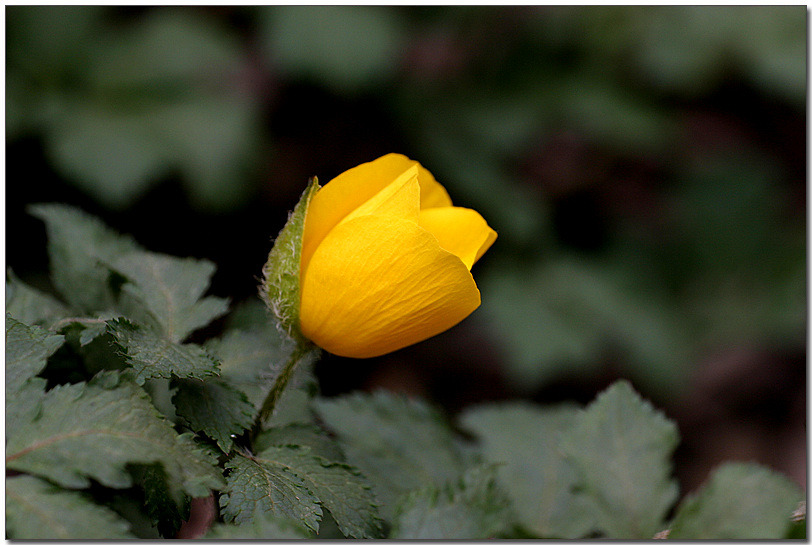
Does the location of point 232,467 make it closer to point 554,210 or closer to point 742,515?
point 742,515

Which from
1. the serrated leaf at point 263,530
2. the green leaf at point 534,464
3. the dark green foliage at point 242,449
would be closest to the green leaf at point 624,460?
the dark green foliage at point 242,449

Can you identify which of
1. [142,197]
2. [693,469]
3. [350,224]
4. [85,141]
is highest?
[350,224]

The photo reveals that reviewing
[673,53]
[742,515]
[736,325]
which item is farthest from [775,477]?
[736,325]

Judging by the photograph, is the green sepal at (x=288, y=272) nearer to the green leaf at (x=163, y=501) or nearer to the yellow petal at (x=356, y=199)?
the yellow petal at (x=356, y=199)

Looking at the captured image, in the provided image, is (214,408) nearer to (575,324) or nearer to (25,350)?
(25,350)

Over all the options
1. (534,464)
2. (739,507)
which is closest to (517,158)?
(534,464)

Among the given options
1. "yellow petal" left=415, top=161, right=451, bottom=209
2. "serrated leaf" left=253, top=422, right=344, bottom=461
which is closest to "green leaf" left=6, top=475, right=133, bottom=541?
"serrated leaf" left=253, top=422, right=344, bottom=461

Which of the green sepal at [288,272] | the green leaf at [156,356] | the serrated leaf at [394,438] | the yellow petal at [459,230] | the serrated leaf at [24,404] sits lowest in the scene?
the serrated leaf at [394,438]
